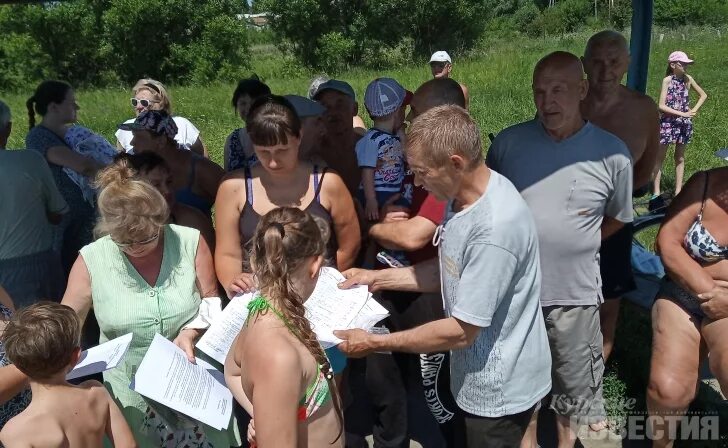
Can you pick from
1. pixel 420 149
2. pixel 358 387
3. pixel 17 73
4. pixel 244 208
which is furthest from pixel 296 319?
pixel 17 73

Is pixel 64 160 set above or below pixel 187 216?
above

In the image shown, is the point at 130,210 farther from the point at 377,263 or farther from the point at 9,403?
the point at 377,263

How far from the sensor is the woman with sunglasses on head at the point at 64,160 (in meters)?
3.59

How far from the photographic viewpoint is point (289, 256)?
1.79 m

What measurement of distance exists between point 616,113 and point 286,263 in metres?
2.32

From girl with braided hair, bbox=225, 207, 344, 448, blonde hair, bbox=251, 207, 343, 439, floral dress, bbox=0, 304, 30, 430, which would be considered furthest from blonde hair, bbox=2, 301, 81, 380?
blonde hair, bbox=251, 207, 343, 439

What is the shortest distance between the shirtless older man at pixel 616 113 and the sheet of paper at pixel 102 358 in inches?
90.0

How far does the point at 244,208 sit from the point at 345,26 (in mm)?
34866

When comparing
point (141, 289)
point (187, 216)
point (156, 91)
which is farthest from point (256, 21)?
point (141, 289)

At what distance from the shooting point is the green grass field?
10320 mm

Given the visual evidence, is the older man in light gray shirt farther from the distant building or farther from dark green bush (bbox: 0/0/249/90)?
the distant building

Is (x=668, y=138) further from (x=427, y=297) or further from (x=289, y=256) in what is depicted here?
(x=289, y=256)

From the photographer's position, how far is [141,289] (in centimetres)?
245

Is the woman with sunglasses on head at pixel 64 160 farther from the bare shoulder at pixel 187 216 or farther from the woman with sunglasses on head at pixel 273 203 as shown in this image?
the woman with sunglasses on head at pixel 273 203
